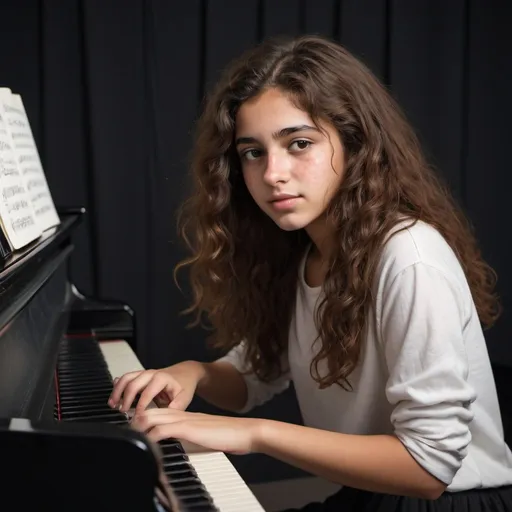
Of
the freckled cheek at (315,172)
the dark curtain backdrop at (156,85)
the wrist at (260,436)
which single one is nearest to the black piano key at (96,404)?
the wrist at (260,436)

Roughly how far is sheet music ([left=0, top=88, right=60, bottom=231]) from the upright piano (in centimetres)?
6

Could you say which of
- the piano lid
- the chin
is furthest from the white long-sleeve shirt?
the piano lid

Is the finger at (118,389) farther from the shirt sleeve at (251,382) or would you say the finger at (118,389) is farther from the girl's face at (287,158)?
the shirt sleeve at (251,382)

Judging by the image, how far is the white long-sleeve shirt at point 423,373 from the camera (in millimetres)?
1152

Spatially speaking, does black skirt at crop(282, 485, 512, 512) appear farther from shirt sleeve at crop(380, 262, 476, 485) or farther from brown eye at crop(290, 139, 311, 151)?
brown eye at crop(290, 139, 311, 151)

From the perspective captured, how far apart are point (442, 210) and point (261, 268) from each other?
0.41 metres

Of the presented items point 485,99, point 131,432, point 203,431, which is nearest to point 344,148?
point 203,431

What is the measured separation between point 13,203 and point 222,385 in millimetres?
595

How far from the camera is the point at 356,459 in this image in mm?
1154

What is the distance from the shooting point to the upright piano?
2.28ft

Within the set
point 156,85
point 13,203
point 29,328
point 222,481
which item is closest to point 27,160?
point 13,203

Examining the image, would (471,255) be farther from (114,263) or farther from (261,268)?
(114,263)

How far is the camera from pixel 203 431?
1034mm

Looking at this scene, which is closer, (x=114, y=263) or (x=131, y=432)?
(x=131, y=432)
